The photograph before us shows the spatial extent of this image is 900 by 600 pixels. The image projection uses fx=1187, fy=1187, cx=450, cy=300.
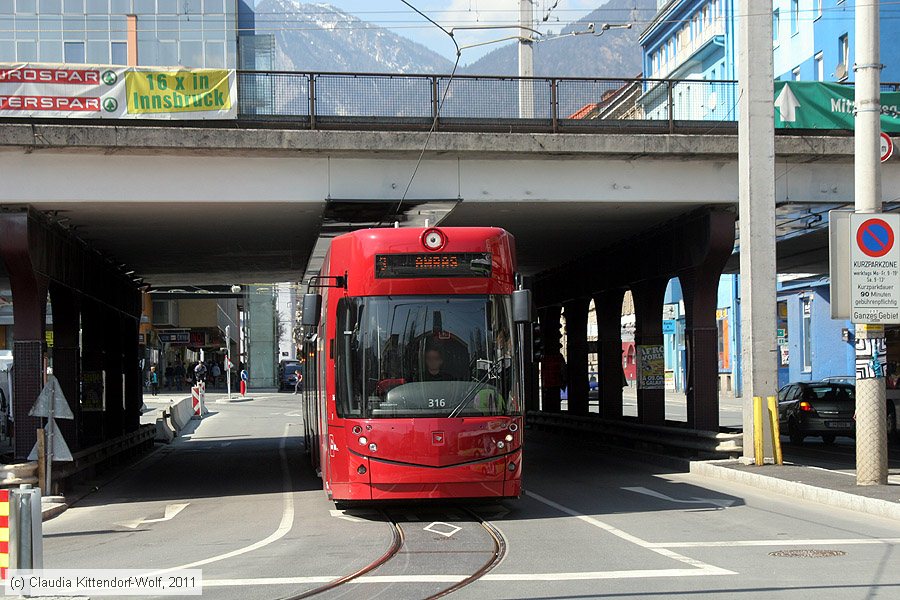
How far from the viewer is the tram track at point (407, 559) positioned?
9.16 m

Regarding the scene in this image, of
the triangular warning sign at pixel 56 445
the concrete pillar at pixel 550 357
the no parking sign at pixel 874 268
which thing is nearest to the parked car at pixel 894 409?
the concrete pillar at pixel 550 357

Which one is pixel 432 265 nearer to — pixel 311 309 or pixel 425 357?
pixel 425 357

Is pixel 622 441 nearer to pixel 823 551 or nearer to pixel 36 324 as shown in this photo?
pixel 36 324

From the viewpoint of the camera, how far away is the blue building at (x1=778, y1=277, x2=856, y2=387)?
163 feet

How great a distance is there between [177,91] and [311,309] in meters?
6.51

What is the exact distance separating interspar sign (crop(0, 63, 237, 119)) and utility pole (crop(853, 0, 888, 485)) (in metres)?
9.84

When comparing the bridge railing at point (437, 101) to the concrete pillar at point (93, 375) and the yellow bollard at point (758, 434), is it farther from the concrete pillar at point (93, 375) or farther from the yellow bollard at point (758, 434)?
the concrete pillar at point (93, 375)

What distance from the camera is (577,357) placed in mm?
33594

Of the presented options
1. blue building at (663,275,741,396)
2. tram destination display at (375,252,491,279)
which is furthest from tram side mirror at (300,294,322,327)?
blue building at (663,275,741,396)

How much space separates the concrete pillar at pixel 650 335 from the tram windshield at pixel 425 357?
1243 centimetres

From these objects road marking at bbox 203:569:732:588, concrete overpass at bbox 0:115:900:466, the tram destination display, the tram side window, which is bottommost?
road marking at bbox 203:569:732:588

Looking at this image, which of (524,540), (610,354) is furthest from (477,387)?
(610,354)

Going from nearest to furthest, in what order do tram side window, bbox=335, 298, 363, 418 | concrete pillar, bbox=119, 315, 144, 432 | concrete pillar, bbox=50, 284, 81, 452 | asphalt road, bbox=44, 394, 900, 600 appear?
asphalt road, bbox=44, 394, 900, 600 < tram side window, bbox=335, 298, 363, 418 < concrete pillar, bbox=50, 284, 81, 452 < concrete pillar, bbox=119, 315, 144, 432

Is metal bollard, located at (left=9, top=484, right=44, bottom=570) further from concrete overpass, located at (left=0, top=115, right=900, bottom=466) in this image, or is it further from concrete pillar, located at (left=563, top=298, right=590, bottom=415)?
concrete pillar, located at (left=563, top=298, right=590, bottom=415)
